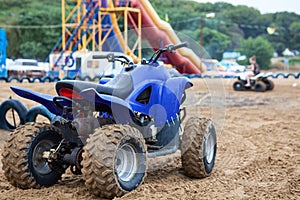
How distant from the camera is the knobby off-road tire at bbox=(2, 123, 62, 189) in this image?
15.6 feet

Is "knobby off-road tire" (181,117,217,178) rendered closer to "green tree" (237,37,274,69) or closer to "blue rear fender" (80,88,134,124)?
"blue rear fender" (80,88,134,124)

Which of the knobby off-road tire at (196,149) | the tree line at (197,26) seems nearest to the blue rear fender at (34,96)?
the knobby off-road tire at (196,149)

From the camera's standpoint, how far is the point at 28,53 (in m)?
51.7

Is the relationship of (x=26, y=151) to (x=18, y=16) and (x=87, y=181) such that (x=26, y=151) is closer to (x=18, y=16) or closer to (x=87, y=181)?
(x=87, y=181)

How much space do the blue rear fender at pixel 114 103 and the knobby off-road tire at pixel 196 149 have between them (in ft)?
2.87

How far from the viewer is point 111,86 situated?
5.12 metres

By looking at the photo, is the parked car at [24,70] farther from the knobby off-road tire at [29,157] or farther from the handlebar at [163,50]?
the knobby off-road tire at [29,157]

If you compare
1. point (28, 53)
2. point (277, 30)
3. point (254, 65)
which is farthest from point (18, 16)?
point (277, 30)

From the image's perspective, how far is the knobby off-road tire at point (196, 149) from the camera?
5449 mm

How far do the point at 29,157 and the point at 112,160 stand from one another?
1023mm

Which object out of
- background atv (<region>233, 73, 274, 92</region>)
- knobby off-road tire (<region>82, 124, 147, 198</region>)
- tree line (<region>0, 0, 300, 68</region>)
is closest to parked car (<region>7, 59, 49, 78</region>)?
tree line (<region>0, 0, 300, 68</region>)

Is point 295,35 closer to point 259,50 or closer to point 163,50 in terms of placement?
point 259,50

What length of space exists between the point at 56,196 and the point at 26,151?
555 mm

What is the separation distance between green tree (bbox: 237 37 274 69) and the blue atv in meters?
60.5
